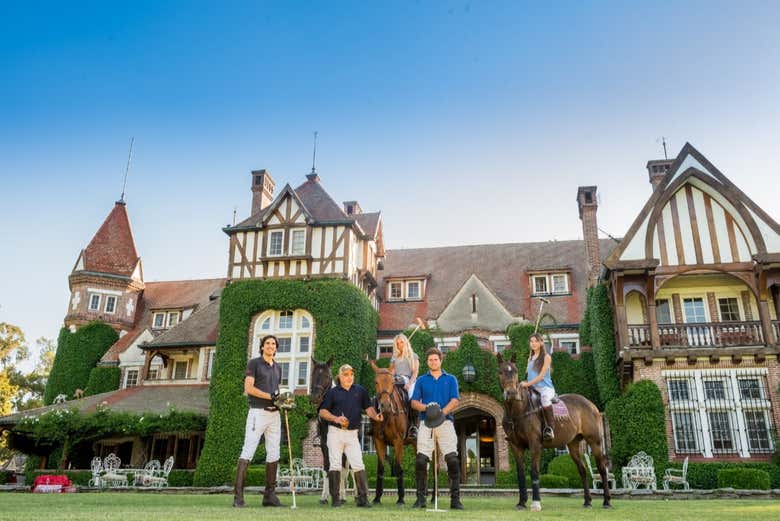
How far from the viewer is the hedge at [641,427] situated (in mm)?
20109

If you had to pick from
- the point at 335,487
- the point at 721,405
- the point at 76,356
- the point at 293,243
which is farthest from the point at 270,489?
the point at 76,356

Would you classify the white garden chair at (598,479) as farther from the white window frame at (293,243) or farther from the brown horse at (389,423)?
the white window frame at (293,243)

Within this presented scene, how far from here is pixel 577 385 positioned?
24969mm

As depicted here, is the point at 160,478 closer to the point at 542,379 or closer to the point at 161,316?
the point at 161,316

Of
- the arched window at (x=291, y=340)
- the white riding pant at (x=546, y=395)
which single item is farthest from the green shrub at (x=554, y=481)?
the white riding pant at (x=546, y=395)

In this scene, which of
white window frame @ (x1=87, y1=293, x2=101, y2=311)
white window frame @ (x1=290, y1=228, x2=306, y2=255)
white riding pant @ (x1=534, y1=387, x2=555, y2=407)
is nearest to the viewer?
white riding pant @ (x1=534, y1=387, x2=555, y2=407)

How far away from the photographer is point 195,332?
3134 centimetres

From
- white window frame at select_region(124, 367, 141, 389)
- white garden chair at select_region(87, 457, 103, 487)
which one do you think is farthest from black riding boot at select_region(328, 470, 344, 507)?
white window frame at select_region(124, 367, 141, 389)

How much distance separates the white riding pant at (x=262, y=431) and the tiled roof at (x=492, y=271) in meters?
19.8

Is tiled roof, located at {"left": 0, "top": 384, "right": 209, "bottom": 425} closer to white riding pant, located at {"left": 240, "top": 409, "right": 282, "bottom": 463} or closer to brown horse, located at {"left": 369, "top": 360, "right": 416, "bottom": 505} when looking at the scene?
white riding pant, located at {"left": 240, "top": 409, "right": 282, "bottom": 463}

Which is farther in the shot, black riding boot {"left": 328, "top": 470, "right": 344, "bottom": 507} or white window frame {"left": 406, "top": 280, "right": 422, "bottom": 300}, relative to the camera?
white window frame {"left": 406, "top": 280, "right": 422, "bottom": 300}

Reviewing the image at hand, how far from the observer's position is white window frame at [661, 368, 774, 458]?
2036 cm

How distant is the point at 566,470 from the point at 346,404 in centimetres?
1467

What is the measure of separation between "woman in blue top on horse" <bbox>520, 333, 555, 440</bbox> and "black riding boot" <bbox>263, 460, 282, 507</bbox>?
13.6ft
